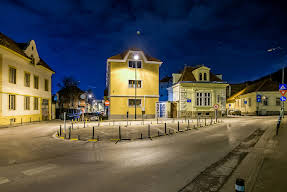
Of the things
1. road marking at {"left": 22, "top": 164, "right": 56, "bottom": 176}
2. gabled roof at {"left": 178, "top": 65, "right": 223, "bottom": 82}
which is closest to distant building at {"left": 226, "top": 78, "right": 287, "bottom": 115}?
gabled roof at {"left": 178, "top": 65, "right": 223, "bottom": 82}

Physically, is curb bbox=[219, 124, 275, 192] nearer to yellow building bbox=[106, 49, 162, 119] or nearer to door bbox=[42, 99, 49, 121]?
yellow building bbox=[106, 49, 162, 119]

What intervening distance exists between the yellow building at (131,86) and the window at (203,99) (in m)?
8.80

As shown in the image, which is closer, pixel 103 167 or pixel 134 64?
pixel 103 167

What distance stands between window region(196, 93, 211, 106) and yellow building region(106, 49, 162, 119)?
346 inches

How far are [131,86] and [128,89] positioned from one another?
2.78ft

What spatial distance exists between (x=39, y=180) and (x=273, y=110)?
47.4 metres

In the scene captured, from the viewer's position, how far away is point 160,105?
34125 mm

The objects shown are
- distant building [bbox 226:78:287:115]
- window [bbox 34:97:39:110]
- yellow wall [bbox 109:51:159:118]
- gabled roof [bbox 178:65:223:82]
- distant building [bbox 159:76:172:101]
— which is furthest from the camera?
distant building [bbox 159:76:172:101]

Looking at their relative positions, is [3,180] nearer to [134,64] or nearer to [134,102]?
[134,102]

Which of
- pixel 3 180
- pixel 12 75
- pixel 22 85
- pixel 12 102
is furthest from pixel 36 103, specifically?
pixel 3 180

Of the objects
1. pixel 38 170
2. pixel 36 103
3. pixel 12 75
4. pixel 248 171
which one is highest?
pixel 12 75

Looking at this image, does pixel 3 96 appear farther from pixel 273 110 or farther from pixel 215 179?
pixel 273 110

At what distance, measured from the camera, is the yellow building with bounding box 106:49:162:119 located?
3067 centimetres

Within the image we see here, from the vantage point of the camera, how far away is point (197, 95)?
114 feet
